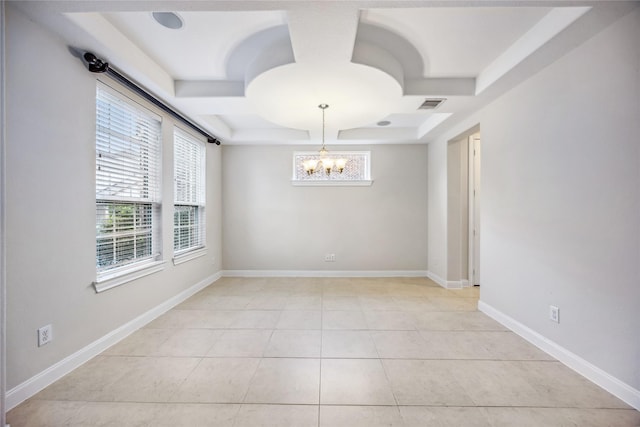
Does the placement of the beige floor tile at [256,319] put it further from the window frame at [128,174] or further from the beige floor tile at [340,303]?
the window frame at [128,174]

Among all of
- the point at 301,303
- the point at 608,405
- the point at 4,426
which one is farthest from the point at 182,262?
the point at 608,405

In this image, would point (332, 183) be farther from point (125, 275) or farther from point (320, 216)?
point (125, 275)

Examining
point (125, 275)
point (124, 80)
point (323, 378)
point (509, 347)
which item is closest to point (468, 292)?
point (509, 347)

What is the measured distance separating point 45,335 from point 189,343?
1.02 metres

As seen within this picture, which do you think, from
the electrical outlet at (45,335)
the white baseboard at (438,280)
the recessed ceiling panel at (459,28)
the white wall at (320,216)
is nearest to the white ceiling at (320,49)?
the recessed ceiling panel at (459,28)

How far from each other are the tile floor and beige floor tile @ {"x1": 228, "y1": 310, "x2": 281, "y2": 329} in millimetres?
22

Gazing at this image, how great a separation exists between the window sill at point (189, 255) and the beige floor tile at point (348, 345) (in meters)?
2.21

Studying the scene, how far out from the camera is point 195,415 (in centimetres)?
164

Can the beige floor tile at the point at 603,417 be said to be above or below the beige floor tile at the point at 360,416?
below

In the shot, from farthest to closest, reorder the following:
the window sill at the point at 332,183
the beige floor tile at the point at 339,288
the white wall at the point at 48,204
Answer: the window sill at the point at 332,183
the beige floor tile at the point at 339,288
the white wall at the point at 48,204

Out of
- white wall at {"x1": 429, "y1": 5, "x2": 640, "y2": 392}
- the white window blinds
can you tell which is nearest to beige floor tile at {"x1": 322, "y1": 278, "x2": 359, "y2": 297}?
white wall at {"x1": 429, "y1": 5, "x2": 640, "y2": 392}

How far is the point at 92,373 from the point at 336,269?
146 inches

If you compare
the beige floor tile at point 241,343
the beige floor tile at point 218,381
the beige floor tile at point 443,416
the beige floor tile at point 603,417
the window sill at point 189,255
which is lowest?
the beige floor tile at point 603,417

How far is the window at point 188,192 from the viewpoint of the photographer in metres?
3.73
